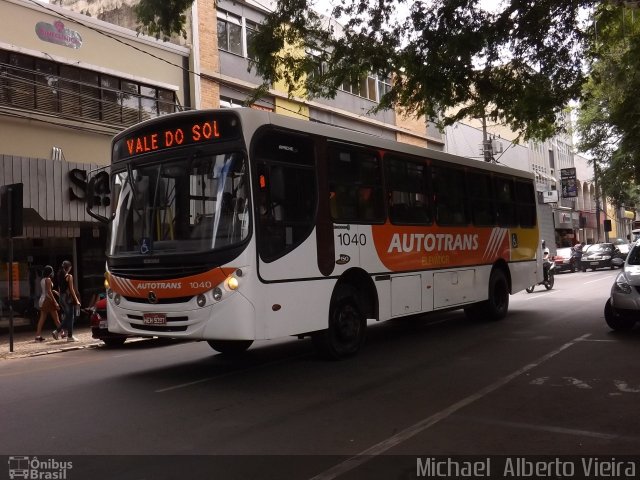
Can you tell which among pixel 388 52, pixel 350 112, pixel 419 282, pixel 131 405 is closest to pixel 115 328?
pixel 131 405

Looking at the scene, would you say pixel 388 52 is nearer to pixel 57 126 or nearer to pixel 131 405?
pixel 131 405

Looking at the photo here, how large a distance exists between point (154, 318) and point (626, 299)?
7487 millimetres

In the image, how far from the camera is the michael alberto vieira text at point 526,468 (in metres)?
4.20

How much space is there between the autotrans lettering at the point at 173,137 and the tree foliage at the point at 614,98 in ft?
30.4

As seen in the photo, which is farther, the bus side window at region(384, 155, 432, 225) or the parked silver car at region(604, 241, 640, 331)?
the parked silver car at region(604, 241, 640, 331)

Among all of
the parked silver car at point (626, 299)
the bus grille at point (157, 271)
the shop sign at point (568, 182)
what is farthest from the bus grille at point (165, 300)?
the shop sign at point (568, 182)

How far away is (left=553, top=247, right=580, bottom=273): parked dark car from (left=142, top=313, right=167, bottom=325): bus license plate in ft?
98.7

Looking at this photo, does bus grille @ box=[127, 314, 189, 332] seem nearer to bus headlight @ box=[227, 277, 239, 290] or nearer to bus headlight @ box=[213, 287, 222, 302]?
bus headlight @ box=[213, 287, 222, 302]

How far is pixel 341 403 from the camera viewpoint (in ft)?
20.3

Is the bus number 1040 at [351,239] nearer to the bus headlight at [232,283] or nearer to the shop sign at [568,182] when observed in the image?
the bus headlight at [232,283]

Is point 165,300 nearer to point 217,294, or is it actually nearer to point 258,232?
point 217,294

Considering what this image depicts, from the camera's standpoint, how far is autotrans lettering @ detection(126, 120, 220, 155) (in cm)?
725

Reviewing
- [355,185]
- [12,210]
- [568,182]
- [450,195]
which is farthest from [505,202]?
[568,182]

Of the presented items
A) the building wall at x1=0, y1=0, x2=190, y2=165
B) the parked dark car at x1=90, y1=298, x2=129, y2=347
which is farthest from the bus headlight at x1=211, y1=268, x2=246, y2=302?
the building wall at x1=0, y1=0, x2=190, y2=165
